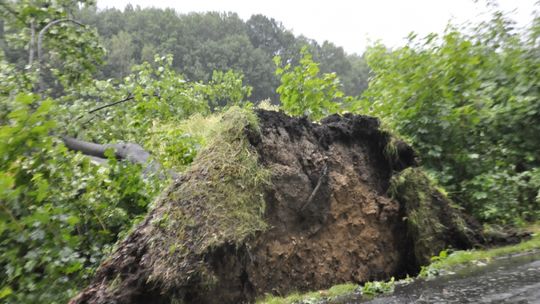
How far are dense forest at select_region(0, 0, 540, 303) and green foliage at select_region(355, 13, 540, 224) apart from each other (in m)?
0.02

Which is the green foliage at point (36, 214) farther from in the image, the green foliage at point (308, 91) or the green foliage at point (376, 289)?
the green foliage at point (308, 91)

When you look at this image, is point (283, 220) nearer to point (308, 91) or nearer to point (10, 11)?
point (308, 91)

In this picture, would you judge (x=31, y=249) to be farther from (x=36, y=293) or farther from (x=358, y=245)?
(x=358, y=245)

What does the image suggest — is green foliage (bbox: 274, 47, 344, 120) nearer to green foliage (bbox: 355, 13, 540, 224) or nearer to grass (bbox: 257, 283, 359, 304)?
green foliage (bbox: 355, 13, 540, 224)

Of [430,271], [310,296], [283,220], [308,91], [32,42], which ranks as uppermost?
[32,42]

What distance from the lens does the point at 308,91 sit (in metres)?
6.47

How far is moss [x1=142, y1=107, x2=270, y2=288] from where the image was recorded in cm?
284

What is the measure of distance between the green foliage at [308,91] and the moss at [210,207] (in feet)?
9.12

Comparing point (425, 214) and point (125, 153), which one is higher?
point (125, 153)

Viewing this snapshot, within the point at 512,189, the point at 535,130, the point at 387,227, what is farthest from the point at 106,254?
the point at 535,130

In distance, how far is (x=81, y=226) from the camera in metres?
4.10

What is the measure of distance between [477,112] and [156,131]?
493 cm

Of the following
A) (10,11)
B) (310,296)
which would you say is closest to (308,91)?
(310,296)

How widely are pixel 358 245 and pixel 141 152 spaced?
3.22m
